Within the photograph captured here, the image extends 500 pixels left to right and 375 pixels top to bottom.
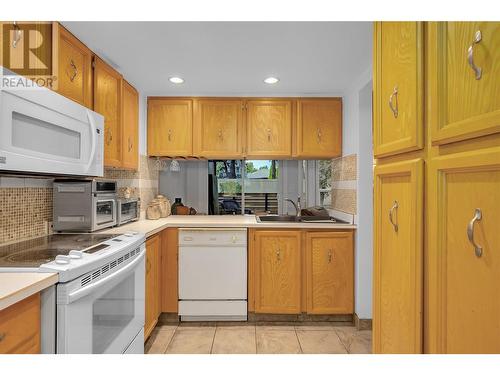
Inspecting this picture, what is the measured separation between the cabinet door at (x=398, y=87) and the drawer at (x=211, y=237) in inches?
69.6

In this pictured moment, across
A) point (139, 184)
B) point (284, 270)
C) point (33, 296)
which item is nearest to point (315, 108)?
point (284, 270)

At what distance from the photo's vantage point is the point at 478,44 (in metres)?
0.64

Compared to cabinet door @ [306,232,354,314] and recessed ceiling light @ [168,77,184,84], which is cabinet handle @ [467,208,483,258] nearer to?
cabinet door @ [306,232,354,314]

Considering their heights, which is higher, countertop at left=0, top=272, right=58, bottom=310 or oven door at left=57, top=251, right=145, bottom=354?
countertop at left=0, top=272, right=58, bottom=310

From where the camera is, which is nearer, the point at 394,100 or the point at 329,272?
the point at 394,100

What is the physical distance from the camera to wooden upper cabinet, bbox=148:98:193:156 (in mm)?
3148

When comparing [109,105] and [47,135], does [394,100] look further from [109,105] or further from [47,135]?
[109,105]

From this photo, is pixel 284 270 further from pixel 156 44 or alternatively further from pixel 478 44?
pixel 478 44

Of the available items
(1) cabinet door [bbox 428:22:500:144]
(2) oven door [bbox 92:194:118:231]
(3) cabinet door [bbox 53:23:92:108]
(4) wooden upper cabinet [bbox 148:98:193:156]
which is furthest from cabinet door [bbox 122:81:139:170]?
(1) cabinet door [bbox 428:22:500:144]

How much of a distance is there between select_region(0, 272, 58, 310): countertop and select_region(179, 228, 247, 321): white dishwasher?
161 centimetres

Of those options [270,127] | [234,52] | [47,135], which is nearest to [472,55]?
[47,135]

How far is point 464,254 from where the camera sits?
0.69 meters

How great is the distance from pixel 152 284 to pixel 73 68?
64.3 inches

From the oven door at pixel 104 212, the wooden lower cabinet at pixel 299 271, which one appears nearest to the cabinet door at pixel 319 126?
the wooden lower cabinet at pixel 299 271
